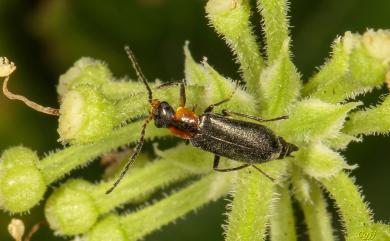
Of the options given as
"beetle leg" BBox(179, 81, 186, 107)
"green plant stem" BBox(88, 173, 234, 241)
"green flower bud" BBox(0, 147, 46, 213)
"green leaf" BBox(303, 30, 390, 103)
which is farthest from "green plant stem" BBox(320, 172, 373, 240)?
"green flower bud" BBox(0, 147, 46, 213)

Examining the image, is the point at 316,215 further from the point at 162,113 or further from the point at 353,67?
the point at 162,113

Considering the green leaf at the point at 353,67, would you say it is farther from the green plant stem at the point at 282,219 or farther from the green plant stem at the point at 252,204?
the green plant stem at the point at 282,219

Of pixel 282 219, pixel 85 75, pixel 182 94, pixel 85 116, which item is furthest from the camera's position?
pixel 85 75

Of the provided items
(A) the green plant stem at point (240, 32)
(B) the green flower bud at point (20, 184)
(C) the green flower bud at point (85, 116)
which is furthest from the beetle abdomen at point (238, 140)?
(B) the green flower bud at point (20, 184)

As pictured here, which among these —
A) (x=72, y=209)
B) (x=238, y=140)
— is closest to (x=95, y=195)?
(x=72, y=209)

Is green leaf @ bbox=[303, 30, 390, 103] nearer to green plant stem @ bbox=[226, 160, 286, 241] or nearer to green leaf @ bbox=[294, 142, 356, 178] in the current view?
green leaf @ bbox=[294, 142, 356, 178]

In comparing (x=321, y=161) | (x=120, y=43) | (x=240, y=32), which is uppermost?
(x=120, y=43)

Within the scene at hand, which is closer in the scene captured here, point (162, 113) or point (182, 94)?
point (182, 94)
